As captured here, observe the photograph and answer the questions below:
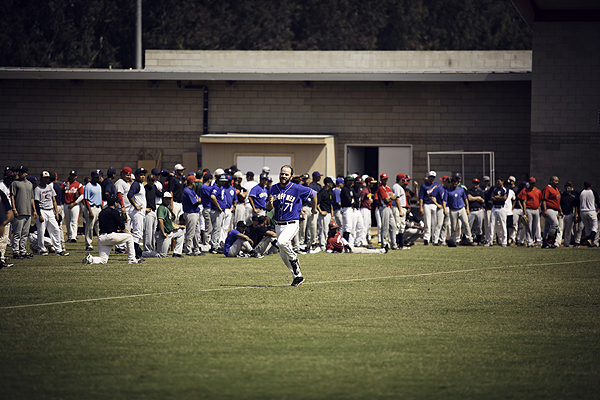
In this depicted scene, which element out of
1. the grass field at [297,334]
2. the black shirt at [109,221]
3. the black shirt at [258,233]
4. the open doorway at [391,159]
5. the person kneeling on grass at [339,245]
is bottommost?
the grass field at [297,334]

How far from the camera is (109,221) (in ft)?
50.8

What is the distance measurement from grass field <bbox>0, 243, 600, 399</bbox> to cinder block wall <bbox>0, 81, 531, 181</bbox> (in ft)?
42.5

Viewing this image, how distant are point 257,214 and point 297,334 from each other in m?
10.5

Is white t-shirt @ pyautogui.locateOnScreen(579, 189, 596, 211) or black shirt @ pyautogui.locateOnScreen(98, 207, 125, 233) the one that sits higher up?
white t-shirt @ pyautogui.locateOnScreen(579, 189, 596, 211)

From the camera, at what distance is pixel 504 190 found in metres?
21.2

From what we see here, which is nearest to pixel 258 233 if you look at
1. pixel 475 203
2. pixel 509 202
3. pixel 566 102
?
pixel 475 203

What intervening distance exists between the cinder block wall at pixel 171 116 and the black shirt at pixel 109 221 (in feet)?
38.8

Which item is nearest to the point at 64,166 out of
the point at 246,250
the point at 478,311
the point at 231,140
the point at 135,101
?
the point at 135,101

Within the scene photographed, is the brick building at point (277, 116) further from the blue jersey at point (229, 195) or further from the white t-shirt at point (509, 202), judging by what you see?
the blue jersey at point (229, 195)

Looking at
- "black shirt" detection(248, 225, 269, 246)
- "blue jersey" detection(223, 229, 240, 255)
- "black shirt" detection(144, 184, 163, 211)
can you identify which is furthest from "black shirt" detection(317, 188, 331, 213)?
"black shirt" detection(144, 184, 163, 211)

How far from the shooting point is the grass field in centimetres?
649

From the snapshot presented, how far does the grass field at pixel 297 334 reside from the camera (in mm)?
6492

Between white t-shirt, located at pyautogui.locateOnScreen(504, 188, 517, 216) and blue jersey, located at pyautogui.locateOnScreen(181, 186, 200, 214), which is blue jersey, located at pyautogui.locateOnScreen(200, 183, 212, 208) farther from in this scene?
white t-shirt, located at pyautogui.locateOnScreen(504, 188, 517, 216)

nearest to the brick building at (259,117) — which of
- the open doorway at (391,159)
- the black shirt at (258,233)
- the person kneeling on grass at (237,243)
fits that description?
the open doorway at (391,159)
